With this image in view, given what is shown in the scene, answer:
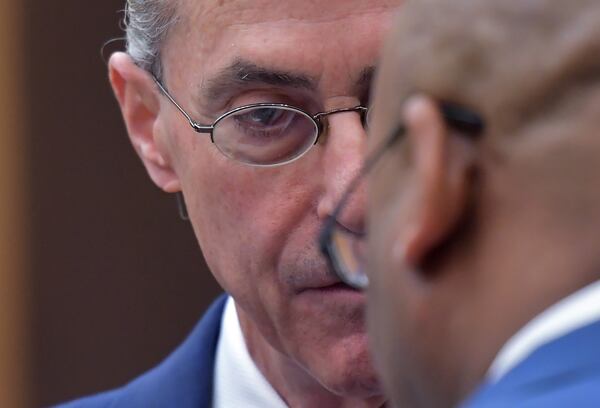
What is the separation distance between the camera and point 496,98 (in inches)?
54.4

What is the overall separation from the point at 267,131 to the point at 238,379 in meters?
0.61

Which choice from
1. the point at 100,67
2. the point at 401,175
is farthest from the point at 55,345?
the point at 401,175

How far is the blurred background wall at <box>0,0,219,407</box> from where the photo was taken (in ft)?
17.7

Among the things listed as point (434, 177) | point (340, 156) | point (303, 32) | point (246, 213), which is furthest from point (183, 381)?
point (434, 177)

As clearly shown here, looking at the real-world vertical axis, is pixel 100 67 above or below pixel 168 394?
below

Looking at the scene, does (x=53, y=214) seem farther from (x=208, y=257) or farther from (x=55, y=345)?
(x=208, y=257)

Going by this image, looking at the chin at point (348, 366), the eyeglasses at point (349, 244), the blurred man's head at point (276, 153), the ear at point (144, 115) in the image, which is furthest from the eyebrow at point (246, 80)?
the eyeglasses at point (349, 244)

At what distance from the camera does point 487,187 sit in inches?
54.3

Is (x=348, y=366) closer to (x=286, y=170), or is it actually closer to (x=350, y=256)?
(x=286, y=170)

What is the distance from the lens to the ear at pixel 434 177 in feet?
4.52

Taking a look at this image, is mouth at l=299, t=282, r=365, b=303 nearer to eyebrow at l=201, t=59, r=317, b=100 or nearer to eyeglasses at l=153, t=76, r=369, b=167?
eyeglasses at l=153, t=76, r=369, b=167

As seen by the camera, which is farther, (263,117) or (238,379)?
(238,379)

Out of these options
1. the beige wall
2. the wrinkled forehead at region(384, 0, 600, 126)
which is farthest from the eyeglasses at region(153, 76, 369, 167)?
the beige wall

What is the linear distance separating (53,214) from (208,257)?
9.32 ft
